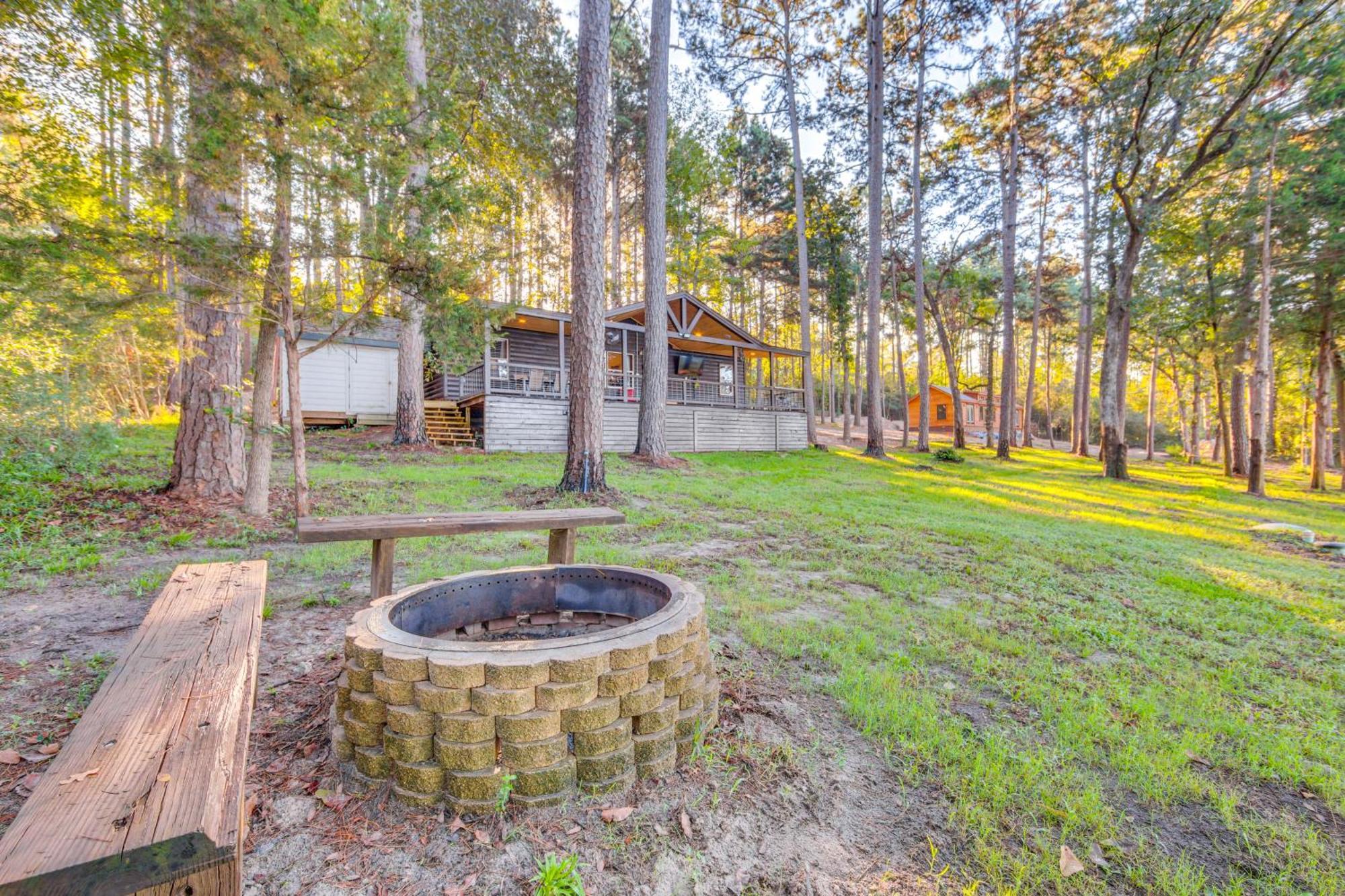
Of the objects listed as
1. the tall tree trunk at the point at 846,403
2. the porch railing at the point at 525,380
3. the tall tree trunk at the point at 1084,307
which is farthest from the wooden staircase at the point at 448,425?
the tall tree trunk at the point at 1084,307

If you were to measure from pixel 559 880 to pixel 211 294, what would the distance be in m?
5.66

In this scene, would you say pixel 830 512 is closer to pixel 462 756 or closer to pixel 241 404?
pixel 462 756

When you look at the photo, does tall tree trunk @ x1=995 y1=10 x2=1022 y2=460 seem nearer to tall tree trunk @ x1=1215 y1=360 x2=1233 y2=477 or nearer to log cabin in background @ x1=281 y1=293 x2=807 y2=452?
tall tree trunk @ x1=1215 y1=360 x2=1233 y2=477

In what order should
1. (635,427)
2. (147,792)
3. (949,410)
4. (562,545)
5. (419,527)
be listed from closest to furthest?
(147,792) < (419,527) < (562,545) < (635,427) < (949,410)

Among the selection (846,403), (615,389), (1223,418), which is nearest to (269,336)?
(615,389)

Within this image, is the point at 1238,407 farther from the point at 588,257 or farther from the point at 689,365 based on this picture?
the point at 588,257

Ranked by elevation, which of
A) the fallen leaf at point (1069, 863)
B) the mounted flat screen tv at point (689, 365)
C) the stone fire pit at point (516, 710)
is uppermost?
the mounted flat screen tv at point (689, 365)

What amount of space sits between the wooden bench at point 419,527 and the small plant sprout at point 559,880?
→ 70.6 inches

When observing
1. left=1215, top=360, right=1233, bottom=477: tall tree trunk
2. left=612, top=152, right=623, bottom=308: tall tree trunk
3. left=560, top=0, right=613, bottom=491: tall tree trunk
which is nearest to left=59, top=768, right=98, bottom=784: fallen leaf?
left=560, top=0, right=613, bottom=491: tall tree trunk

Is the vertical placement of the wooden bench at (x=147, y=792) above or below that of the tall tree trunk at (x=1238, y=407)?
below

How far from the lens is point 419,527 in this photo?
9.84 ft

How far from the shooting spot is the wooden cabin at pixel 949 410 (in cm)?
3684

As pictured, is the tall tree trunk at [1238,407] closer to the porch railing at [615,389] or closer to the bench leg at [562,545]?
the porch railing at [615,389]

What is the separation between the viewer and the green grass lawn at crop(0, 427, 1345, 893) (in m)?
1.77
